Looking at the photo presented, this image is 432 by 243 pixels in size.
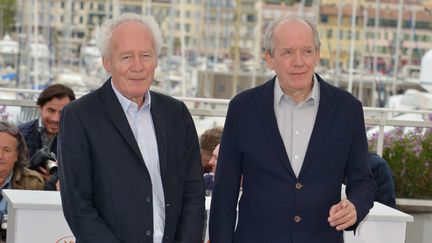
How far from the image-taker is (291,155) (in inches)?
152

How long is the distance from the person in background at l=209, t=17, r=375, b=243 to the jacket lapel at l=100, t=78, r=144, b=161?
391mm

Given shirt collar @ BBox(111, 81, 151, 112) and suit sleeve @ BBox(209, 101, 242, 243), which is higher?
shirt collar @ BBox(111, 81, 151, 112)

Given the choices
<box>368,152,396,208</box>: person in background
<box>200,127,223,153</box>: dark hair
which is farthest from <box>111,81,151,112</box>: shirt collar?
<box>368,152,396,208</box>: person in background

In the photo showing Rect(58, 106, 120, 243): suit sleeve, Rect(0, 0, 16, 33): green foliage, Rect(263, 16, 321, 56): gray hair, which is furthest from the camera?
Rect(0, 0, 16, 33): green foliage

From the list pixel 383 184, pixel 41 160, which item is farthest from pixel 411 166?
pixel 41 160

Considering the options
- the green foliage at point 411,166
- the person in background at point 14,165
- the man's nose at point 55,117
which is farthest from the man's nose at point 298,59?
the green foliage at point 411,166

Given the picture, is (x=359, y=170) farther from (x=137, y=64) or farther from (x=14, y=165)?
(x=14, y=165)

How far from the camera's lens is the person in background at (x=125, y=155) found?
12.2 feet

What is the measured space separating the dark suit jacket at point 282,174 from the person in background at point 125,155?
0.19 meters

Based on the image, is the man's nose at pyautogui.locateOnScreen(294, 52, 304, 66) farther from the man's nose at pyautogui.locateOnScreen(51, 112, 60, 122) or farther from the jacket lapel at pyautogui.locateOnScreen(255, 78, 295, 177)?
the man's nose at pyautogui.locateOnScreen(51, 112, 60, 122)

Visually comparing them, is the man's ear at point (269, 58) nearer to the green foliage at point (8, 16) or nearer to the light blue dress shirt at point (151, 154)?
the light blue dress shirt at point (151, 154)

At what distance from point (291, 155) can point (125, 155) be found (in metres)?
0.62

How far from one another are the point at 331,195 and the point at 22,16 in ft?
129

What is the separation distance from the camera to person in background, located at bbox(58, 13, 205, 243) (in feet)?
12.2
